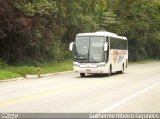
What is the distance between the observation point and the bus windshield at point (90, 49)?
3391 cm

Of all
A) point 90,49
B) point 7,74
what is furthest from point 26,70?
point 90,49

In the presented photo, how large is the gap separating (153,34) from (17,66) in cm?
4001

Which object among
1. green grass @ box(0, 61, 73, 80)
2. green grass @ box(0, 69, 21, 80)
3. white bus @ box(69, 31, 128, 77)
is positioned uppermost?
white bus @ box(69, 31, 128, 77)

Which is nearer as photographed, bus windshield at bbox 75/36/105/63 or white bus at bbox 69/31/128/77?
white bus at bbox 69/31/128/77

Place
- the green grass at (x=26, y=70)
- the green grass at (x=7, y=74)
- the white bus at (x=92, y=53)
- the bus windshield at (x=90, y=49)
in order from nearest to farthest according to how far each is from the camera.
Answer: the green grass at (x=7, y=74)
the green grass at (x=26, y=70)
the white bus at (x=92, y=53)
the bus windshield at (x=90, y=49)

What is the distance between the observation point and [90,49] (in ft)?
112

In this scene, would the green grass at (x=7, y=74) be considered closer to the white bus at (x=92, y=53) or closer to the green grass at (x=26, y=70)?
the green grass at (x=26, y=70)

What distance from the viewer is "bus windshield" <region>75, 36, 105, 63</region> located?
3391 cm

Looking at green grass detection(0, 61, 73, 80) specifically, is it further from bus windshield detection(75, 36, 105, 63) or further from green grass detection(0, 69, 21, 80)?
Result: bus windshield detection(75, 36, 105, 63)

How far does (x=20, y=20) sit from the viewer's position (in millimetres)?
36969

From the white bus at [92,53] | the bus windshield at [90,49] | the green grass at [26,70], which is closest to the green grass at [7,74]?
the green grass at [26,70]

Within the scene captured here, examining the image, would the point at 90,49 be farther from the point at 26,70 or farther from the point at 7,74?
the point at 7,74

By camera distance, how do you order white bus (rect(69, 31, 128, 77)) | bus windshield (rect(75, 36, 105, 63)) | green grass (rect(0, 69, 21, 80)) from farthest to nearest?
bus windshield (rect(75, 36, 105, 63)) → white bus (rect(69, 31, 128, 77)) → green grass (rect(0, 69, 21, 80))

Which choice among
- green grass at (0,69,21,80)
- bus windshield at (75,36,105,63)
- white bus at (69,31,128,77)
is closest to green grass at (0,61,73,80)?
green grass at (0,69,21,80)
